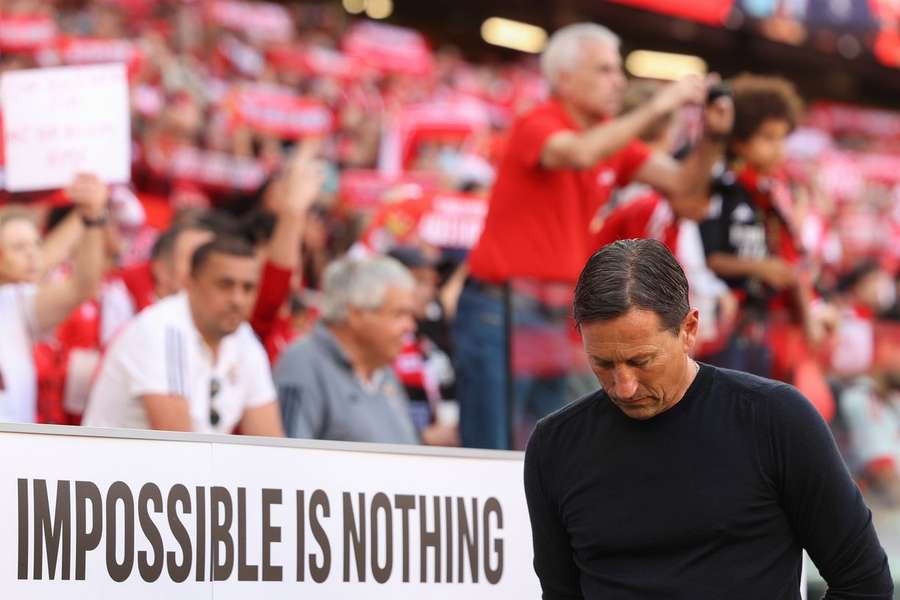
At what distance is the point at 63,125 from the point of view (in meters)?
5.70

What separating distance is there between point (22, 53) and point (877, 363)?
4473mm

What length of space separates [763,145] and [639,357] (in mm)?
3704

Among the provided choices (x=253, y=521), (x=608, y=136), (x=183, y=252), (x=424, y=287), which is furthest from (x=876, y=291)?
(x=253, y=521)

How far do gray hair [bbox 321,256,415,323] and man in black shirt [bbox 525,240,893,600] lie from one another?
10.5 ft

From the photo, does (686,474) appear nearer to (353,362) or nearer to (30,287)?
(353,362)

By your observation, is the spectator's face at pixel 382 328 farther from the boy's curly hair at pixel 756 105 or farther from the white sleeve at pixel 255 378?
the boy's curly hair at pixel 756 105

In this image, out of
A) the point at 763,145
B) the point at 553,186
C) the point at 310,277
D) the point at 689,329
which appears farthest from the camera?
the point at 310,277

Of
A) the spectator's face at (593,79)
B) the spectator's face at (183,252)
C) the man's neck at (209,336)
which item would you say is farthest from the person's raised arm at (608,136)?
the spectator's face at (183,252)

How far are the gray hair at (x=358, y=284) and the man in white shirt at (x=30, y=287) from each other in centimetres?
89

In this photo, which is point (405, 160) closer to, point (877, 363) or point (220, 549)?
point (877, 363)

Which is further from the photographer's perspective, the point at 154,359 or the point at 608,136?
the point at 608,136

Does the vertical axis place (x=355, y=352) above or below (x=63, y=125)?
below

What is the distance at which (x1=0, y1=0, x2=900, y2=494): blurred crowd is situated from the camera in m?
5.67

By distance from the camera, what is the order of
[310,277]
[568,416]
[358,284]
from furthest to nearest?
[310,277] < [358,284] < [568,416]
